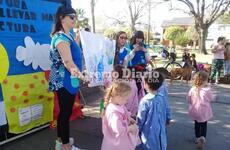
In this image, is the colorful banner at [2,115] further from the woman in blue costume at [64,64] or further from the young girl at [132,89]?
the young girl at [132,89]

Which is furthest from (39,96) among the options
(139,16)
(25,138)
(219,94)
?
(139,16)

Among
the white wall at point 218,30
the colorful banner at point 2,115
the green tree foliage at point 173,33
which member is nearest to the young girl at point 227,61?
the colorful banner at point 2,115

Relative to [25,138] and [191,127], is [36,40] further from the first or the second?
[191,127]

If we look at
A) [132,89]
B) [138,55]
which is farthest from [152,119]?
[138,55]

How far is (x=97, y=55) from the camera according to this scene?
5336 mm

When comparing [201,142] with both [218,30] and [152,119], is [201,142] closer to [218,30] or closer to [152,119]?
[152,119]

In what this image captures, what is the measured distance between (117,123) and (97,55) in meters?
2.27

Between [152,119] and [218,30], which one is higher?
[218,30]

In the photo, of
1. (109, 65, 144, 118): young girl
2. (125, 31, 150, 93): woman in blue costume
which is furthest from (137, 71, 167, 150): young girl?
(125, 31, 150, 93): woman in blue costume

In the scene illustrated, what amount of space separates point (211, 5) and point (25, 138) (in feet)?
89.2

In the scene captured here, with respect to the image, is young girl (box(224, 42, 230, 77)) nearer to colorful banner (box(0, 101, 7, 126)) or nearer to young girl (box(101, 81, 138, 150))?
young girl (box(101, 81, 138, 150))

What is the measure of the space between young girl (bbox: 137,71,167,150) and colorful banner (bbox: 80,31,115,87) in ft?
5.45

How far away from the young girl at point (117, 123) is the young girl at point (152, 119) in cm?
20

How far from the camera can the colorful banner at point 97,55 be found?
198 inches
